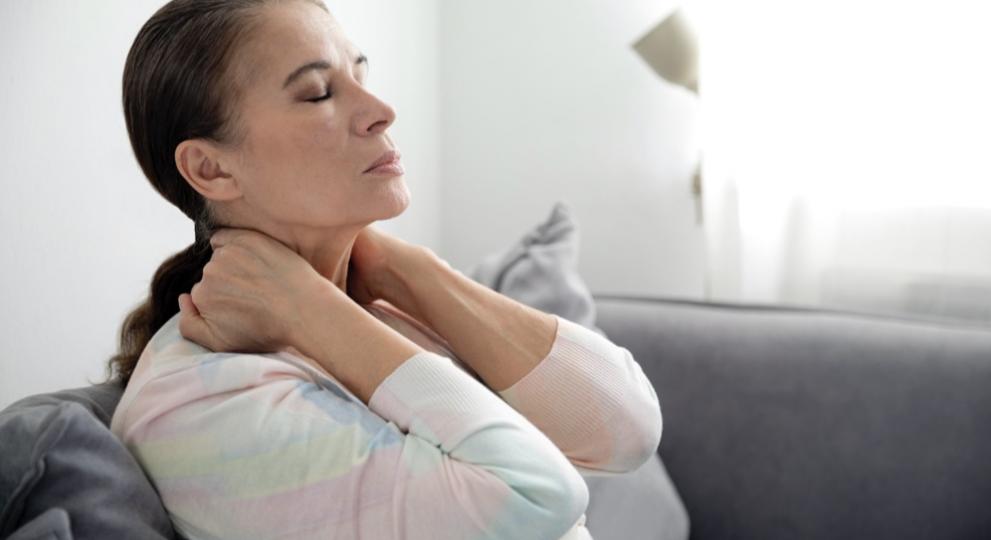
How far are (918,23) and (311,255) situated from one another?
1.44 metres

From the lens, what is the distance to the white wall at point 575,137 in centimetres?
238

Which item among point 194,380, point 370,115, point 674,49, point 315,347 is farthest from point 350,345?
point 674,49

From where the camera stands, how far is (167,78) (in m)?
0.95

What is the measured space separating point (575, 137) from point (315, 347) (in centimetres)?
162

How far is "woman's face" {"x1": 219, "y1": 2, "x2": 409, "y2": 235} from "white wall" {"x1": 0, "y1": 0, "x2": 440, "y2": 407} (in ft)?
0.71

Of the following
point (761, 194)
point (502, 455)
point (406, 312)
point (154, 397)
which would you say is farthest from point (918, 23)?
point (154, 397)

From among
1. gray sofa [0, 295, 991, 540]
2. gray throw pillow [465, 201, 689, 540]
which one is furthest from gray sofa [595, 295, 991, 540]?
gray throw pillow [465, 201, 689, 540]

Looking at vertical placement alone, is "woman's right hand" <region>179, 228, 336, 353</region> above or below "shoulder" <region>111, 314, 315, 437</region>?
above

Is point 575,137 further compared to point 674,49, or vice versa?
point 575,137

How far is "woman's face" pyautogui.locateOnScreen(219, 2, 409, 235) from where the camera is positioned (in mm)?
973

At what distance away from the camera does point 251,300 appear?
928mm

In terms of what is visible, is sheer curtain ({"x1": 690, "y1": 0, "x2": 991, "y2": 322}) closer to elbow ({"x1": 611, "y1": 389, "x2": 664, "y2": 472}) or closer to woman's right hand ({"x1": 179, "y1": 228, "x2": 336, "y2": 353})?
elbow ({"x1": 611, "y1": 389, "x2": 664, "y2": 472})

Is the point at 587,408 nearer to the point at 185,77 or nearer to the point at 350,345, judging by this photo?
the point at 350,345

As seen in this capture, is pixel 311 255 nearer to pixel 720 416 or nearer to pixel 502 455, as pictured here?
pixel 502 455
